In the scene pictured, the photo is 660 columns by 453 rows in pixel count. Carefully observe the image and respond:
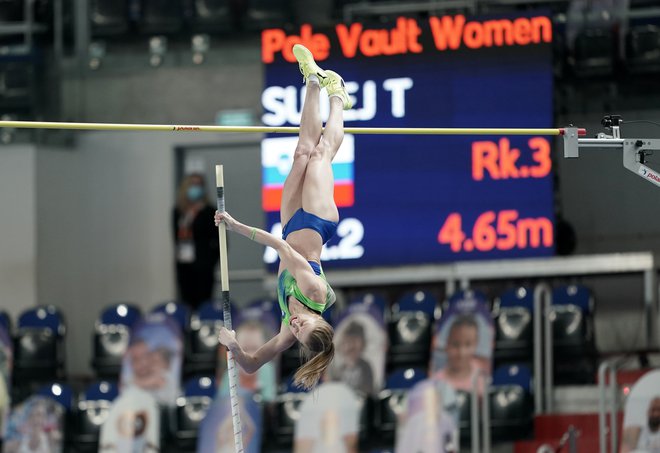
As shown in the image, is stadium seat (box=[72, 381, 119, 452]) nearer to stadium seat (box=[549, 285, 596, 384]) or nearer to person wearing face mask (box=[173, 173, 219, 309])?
person wearing face mask (box=[173, 173, 219, 309])

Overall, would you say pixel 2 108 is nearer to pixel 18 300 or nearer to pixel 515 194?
pixel 18 300

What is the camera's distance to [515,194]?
1433cm

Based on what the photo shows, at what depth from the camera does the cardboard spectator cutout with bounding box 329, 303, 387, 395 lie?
553 inches

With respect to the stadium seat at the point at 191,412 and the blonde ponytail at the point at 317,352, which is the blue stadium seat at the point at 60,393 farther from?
the blonde ponytail at the point at 317,352

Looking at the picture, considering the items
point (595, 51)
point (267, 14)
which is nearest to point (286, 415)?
point (595, 51)

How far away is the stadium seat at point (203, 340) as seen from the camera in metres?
15.3

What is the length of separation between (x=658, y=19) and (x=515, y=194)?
223 cm

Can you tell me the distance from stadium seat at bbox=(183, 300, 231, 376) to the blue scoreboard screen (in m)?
0.86

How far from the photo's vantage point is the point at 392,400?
13977mm

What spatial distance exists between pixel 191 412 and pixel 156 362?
0.55 metres

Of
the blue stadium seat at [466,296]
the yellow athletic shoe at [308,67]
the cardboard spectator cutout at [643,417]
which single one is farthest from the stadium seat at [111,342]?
the yellow athletic shoe at [308,67]

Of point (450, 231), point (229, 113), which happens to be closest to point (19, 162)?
point (229, 113)

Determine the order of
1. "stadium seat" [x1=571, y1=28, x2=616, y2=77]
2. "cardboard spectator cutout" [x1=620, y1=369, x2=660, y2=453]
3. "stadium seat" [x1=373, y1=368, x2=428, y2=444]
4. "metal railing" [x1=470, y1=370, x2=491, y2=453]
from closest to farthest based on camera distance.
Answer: "cardboard spectator cutout" [x1=620, y1=369, x2=660, y2=453], "metal railing" [x1=470, y1=370, x2=491, y2=453], "stadium seat" [x1=373, y1=368, x2=428, y2=444], "stadium seat" [x1=571, y1=28, x2=616, y2=77]

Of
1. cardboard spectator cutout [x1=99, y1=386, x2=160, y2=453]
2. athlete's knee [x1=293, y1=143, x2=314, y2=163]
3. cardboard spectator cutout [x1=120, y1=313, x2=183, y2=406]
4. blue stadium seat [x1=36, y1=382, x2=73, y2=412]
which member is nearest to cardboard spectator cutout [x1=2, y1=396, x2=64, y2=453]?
blue stadium seat [x1=36, y1=382, x2=73, y2=412]
